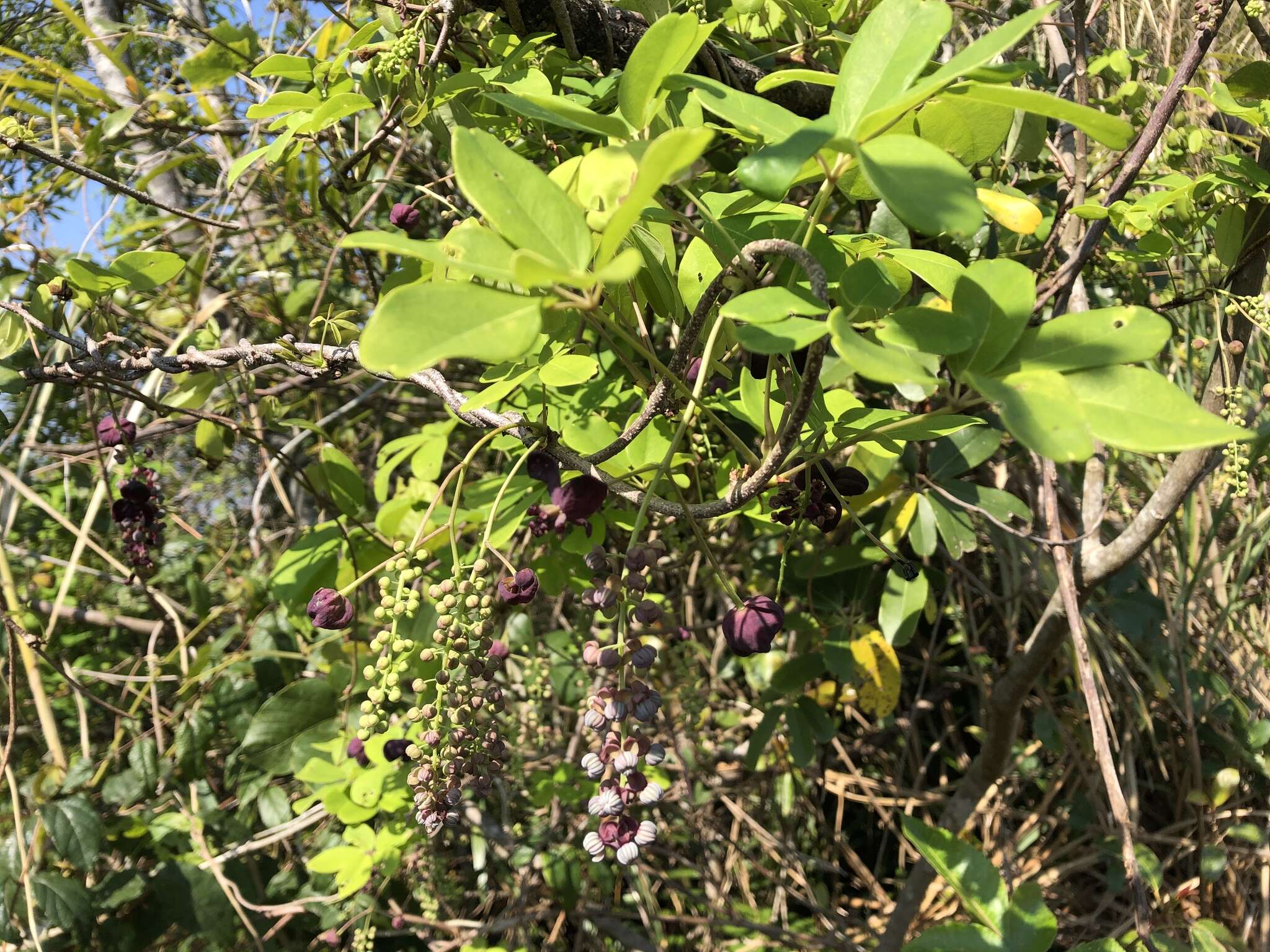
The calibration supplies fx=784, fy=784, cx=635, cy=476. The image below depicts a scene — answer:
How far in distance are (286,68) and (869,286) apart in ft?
2.91

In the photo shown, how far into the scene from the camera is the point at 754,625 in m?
0.69

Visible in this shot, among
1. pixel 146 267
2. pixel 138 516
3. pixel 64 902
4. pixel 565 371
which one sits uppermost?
pixel 146 267

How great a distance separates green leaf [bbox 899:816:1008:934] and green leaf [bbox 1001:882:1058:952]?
0.01 meters

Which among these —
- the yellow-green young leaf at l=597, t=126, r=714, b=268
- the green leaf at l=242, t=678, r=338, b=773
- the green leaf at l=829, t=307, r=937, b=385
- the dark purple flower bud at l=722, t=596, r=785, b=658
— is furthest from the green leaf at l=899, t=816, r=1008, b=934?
the green leaf at l=242, t=678, r=338, b=773

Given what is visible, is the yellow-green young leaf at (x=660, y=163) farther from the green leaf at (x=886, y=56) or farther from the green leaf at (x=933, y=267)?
the green leaf at (x=933, y=267)

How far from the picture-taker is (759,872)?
2033 millimetres

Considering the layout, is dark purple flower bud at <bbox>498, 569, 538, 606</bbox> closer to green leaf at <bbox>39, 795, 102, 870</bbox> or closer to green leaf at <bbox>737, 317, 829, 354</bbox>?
green leaf at <bbox>737, 317, 829, 354</bbox>

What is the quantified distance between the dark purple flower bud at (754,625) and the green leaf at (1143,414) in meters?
0.34

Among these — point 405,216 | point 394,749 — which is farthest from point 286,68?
point 394,749

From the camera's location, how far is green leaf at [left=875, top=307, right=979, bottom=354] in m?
0.43

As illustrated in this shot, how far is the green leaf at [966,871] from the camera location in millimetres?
881

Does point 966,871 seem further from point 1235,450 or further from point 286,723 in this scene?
point 286,723

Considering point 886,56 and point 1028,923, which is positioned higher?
point 886,56

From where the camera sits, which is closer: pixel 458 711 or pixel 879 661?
pixel 458 711
